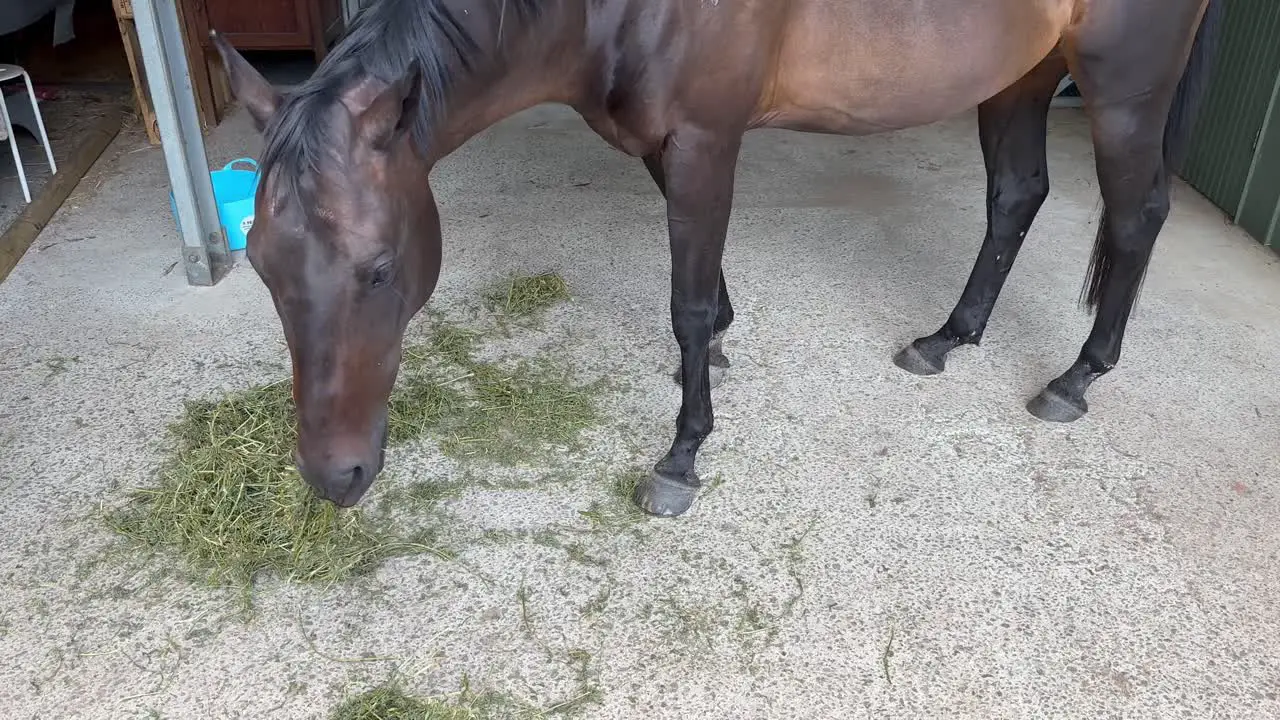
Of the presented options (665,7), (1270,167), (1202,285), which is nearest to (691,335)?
(665,7)

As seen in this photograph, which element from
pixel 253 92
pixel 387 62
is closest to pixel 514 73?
pixel 387 62

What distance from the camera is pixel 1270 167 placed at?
353cm

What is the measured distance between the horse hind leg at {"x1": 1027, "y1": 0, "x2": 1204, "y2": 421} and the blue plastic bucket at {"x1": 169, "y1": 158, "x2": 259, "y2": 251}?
2778 millimetres

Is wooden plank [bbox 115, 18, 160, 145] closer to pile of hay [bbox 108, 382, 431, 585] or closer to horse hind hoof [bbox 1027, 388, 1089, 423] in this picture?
pile of hay [bbox 108, 382, 431, 585]

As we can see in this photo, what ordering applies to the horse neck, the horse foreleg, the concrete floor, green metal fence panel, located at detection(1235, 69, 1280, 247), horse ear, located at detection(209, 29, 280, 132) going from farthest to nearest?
green metal fence panel, located at detection(1235, 69, 1280, 247)
the horse foreleg
the concrete floor
the horse neck
horse ear, located at detection(209, 29, 280, 132)

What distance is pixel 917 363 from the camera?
2.75 m

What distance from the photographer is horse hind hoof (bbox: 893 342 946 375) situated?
2744 mm

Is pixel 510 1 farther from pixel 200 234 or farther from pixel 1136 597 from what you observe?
pixel 200 234

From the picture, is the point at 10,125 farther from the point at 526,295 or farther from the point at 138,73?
the point at 526,295

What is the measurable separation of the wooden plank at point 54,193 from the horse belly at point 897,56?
2939mm

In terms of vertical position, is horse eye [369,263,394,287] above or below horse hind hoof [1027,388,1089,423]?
above

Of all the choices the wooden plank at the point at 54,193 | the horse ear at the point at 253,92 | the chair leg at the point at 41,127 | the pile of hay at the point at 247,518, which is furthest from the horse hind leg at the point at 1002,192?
the chair leg at the point at 41,127

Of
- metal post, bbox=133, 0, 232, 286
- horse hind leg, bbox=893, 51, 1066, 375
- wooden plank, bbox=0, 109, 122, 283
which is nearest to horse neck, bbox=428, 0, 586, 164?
horse hind leg, bbox=893, 51, 1066, 375

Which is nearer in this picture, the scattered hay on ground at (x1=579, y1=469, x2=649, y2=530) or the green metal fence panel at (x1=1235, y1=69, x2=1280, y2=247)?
the scattered hay on ground at (x1=579, y1=469, x2=649, y2=530)
